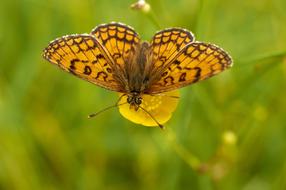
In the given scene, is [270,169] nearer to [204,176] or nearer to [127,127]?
[204,176]

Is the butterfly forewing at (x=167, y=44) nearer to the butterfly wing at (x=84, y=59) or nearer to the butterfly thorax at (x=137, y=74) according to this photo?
the butterfly thorax at (x=137, y=74)

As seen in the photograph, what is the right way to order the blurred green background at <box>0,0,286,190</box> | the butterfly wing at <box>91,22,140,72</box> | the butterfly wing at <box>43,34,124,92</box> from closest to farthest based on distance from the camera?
1. the butterfly wing at <box>43,34,124,92</box>
2. the butterfly wing at <box>91,22,140,72</box>
3. the blurred green background at <box>0,0,286,190</box>

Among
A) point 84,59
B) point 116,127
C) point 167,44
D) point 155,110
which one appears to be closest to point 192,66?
point 167,44

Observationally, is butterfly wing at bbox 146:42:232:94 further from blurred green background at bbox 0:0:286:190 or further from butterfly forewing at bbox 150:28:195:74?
blurred green background at bbox 0:0:286:190

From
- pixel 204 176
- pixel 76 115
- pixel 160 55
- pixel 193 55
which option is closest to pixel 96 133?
pixel 76 115

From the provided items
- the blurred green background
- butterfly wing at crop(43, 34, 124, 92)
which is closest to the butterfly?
butterfly wing at crop(43, 34, 124, 92)

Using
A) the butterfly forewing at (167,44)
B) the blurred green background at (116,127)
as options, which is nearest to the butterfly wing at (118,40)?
the butterfly forewing at (167,44)

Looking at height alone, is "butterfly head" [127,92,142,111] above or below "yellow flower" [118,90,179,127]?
above

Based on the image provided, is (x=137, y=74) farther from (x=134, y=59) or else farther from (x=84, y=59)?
(x=84, y=59)
